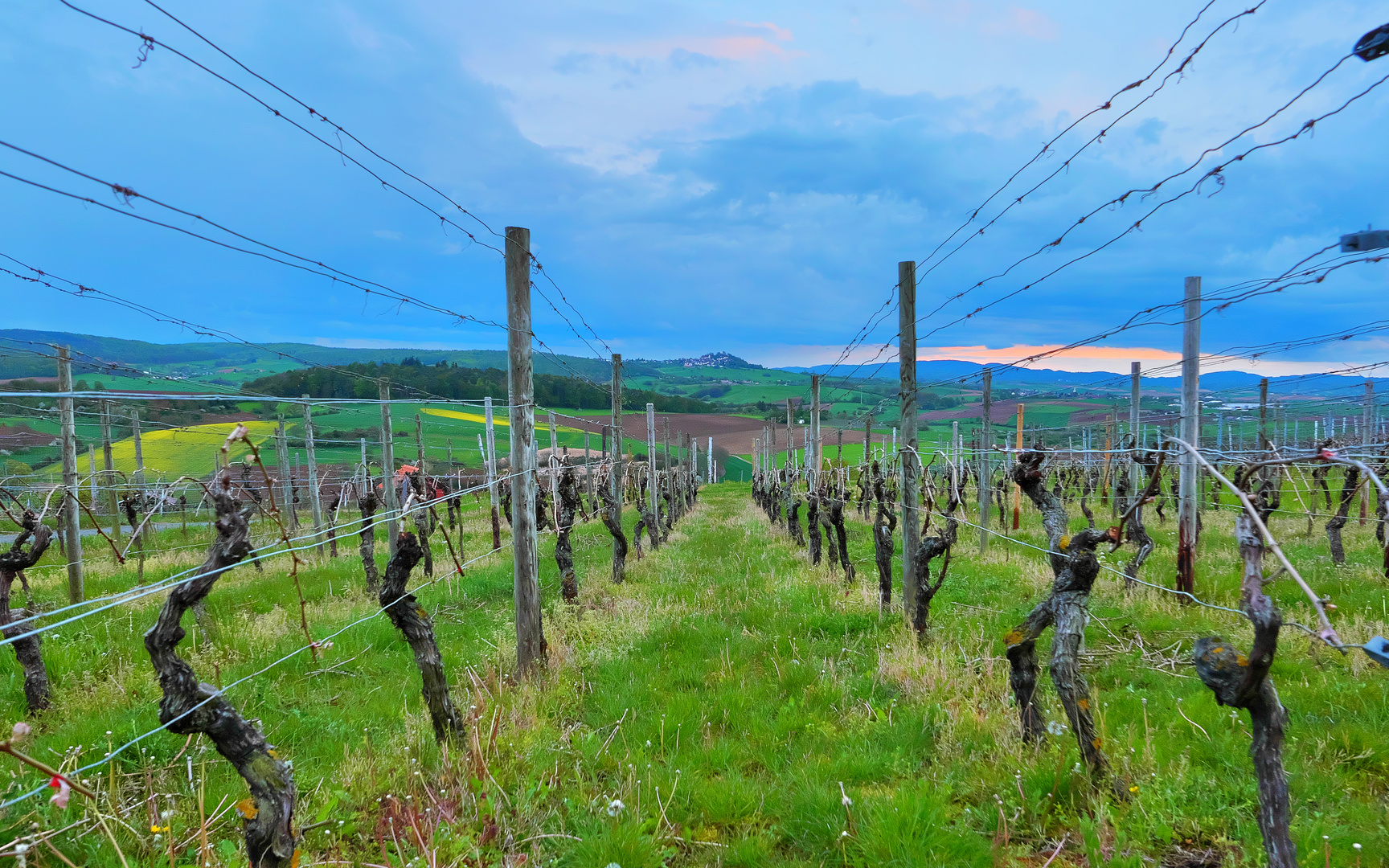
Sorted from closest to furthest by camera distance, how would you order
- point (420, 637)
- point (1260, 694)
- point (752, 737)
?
1. point (1260, 694)
2. point (420, 637)
3. point (752, 737)

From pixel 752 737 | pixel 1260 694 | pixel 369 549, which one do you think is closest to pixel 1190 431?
pixel 1260 694

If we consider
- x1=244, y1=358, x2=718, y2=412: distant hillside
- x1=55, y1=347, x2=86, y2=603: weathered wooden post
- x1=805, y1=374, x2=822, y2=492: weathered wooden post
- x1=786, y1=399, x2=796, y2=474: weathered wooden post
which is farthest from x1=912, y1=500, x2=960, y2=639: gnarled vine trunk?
x1=55, y1=347, x2=86, y2=603: weathered wooden post

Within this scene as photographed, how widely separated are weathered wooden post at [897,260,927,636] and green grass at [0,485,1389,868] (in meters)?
0.64

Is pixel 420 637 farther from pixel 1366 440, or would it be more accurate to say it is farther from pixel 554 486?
pixel 1366 440

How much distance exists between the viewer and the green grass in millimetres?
3812

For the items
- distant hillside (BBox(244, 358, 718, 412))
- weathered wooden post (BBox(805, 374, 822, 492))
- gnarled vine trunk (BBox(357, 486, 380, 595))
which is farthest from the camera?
distant hillside (BBox(244, 358, 718, 412))

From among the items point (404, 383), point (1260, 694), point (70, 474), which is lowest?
point (1260, 694)

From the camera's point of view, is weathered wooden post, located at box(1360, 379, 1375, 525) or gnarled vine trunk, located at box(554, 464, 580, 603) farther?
weathered wooden post, located at box(1360, 379, 1375, 525)

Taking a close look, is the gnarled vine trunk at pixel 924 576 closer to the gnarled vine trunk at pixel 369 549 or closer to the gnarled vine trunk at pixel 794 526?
the gnarled vine trunk at pixel 369 549

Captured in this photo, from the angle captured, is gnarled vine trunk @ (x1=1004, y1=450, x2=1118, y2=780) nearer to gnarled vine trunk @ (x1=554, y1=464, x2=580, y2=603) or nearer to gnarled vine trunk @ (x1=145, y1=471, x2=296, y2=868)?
gnarled vine trunk @ (x1=145, y1=471, x2=296, y2=868)

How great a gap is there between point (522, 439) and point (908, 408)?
4.91 meters

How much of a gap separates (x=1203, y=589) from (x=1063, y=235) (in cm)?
582

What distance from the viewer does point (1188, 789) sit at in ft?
13.4

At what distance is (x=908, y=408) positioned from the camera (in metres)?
8.34
